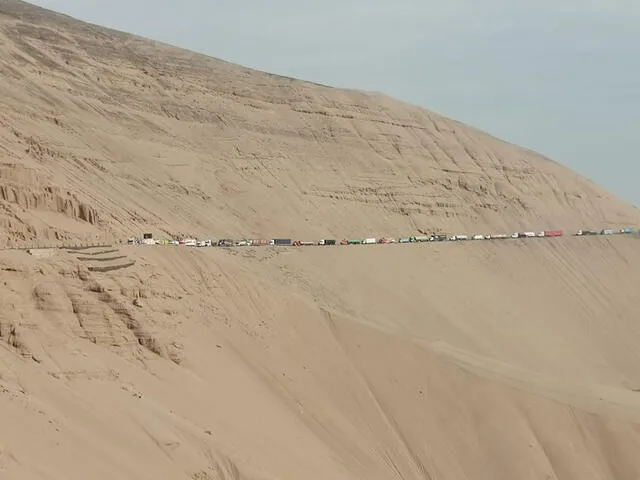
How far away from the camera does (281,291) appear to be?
99.0 ft

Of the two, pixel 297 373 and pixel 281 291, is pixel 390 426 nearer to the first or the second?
pixel 297 373

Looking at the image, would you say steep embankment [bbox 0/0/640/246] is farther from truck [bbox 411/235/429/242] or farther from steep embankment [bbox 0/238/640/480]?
steep embankment [bbox 0/238/640/480]

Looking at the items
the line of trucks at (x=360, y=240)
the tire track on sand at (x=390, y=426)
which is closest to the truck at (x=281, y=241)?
the line of trucks at (x=360, y=240)

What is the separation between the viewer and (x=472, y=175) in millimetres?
53531

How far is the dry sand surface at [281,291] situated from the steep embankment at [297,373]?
0.27 feet

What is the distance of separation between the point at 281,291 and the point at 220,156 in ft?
48.4

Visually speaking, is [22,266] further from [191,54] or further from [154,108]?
[191,54]

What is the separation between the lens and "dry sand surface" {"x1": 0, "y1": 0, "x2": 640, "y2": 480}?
62.5ft

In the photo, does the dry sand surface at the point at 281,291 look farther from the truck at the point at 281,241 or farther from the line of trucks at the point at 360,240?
the truck at the point at 281,241

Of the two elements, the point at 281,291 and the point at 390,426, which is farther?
the point at 281,291

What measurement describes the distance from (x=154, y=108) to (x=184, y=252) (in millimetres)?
18131

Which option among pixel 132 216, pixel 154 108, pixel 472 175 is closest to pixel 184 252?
pixel 132 216

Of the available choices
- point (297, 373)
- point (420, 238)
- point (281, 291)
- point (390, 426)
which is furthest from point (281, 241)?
point (390, 426)

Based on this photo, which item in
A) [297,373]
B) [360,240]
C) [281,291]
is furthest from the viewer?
[360,240]
